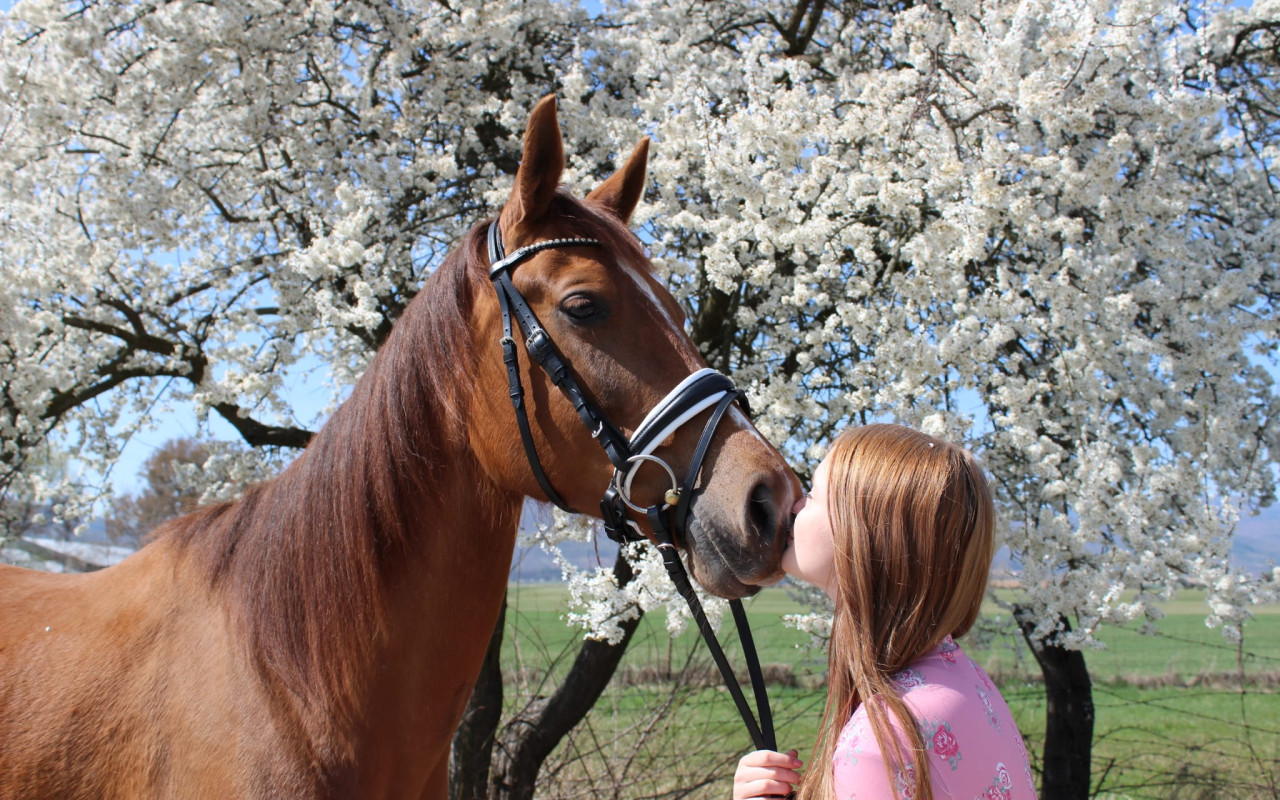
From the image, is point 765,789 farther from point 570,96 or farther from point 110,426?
point 110,426

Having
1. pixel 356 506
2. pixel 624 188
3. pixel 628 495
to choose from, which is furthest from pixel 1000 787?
pixel 624 188

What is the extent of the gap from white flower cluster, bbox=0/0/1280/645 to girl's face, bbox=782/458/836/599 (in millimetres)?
2312

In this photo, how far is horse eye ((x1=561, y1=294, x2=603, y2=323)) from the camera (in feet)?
5.72

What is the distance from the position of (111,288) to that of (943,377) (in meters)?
5.35

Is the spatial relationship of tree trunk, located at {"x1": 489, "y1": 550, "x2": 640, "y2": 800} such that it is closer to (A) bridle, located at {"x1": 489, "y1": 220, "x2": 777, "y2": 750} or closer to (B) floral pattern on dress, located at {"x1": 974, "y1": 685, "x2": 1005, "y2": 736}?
(A) bridle, located at {"x1": 489, "y1": 220, "x2": 777, "y2": 750}

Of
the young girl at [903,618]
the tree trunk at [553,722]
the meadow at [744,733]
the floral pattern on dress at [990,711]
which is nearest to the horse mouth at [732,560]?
the young girl at [903,618]

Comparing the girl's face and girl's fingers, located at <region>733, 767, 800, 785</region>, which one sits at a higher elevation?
the girl's face

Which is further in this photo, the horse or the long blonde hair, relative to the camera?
the horse

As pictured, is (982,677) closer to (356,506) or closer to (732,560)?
(732,560)

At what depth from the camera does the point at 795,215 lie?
400 centimetres

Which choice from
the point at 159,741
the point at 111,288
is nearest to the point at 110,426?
the point at 111,288

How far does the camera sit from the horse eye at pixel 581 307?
1743 millimetres

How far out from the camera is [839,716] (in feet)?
4.26

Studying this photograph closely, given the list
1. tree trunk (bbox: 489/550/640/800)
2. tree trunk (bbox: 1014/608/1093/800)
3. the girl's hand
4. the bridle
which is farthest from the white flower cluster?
the girl's hand
